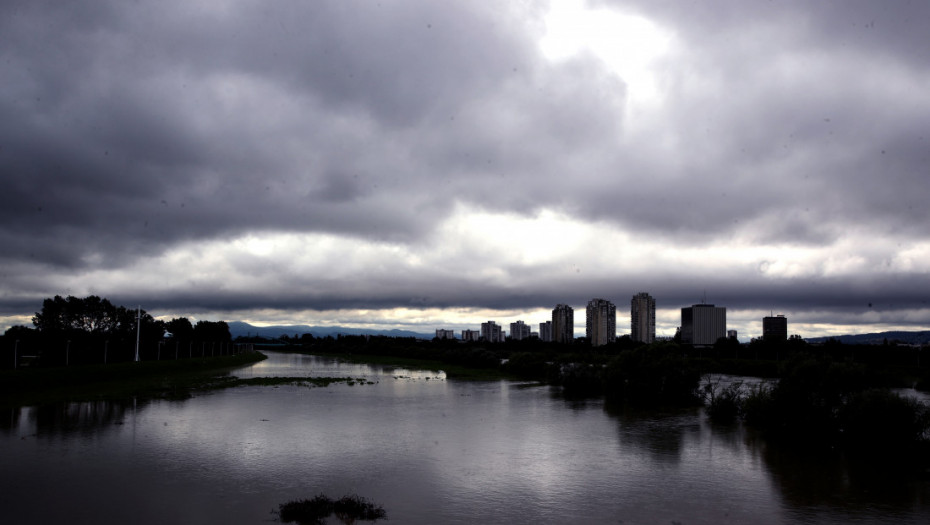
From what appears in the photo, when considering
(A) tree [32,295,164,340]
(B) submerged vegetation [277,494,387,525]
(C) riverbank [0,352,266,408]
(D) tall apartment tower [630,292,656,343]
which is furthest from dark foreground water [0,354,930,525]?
(D) tall apartment tower [630,292,656,343]

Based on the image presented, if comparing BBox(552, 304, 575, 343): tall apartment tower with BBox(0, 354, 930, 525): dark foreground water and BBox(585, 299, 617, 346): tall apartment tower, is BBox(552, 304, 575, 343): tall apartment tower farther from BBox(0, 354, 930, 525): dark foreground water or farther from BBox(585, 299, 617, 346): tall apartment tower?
BBox(0, 354, 930, 525): dark foreground water

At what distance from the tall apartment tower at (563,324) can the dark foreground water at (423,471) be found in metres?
152

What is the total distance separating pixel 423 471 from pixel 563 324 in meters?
168

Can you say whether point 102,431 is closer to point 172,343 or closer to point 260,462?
point 260,462

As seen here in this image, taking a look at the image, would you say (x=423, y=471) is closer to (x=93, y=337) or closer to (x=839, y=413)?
(x=839, y=413)

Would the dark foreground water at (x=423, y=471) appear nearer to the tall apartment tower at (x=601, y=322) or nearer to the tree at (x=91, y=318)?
the tree at (x=91, y=318)

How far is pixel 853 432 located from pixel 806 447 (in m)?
2.00

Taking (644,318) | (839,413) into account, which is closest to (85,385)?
(839,413)

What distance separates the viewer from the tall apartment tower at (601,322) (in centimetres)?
17275

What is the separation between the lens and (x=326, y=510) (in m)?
14.1

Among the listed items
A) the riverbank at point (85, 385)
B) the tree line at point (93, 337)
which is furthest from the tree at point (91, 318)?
the riverbank at point (85, 385)

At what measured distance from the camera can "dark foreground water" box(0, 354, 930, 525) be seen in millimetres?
14742

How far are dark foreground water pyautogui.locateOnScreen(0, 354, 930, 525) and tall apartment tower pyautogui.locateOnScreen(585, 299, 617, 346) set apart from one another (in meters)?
144

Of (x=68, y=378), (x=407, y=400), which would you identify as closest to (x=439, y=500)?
(x=407, y=400)
